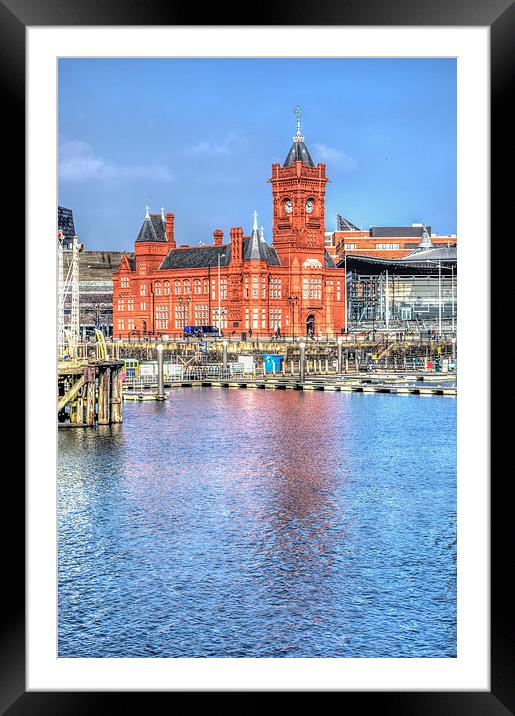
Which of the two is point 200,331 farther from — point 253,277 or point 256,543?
point 256,543

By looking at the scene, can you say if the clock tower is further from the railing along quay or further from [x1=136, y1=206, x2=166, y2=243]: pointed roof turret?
the railing along quay

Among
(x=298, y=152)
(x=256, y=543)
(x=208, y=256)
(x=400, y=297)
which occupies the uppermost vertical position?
(x=298, y=152)

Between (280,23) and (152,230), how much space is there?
7954cm

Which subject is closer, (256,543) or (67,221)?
(256,543)

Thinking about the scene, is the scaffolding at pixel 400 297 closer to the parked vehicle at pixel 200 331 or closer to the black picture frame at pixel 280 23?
the parked vehicle at pixel 200 331

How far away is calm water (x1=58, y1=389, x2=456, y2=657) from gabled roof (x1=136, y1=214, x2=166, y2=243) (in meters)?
52.1

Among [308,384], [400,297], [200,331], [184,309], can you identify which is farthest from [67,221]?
[308,384]

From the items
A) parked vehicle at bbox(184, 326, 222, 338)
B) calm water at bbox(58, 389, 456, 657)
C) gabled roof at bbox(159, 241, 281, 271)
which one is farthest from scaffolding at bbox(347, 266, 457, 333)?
calm water at bbox(58, 389, 456, 657)

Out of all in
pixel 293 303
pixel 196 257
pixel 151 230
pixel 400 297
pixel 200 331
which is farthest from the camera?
pixel 400 297

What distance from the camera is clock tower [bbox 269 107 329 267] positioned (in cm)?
7719

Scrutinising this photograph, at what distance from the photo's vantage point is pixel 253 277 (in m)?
74.2
